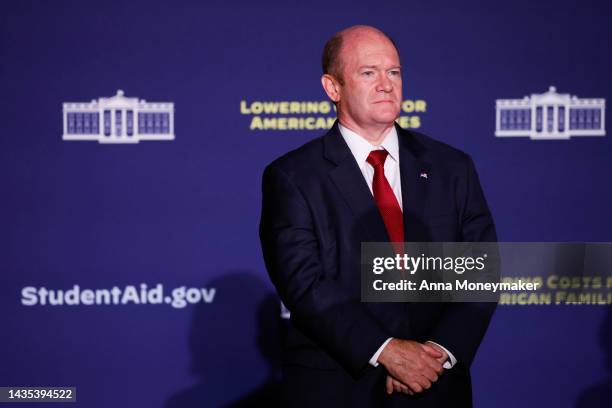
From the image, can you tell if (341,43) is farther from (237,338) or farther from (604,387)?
(604,387)

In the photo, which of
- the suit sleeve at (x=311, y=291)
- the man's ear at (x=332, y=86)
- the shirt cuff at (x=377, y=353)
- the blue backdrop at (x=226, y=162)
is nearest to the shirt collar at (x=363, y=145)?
the man's ear at (x=332, y=86)

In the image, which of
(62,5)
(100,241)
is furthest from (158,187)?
(62,5)

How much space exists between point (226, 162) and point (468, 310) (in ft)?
6.92

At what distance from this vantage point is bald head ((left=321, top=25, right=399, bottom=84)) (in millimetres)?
2203

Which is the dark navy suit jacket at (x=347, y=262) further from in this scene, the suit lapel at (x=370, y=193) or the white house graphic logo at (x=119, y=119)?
the white house graphic logo at (x=119, y=119)

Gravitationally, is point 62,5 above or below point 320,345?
above

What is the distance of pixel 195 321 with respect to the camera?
4047 mm

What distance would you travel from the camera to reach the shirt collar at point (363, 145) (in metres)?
2.22

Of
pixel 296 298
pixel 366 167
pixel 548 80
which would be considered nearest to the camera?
pixel 296 298

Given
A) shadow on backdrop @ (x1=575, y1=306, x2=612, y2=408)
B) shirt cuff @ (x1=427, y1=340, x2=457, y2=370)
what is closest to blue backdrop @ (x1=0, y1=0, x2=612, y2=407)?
shadow on backdrop @ (x1=575, y1=306, x2=612, y2=408)

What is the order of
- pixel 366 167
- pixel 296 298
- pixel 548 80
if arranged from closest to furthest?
pixel 296 298
pixel 366 167
pixel 548 80

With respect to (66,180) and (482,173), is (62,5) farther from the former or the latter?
(482,173)

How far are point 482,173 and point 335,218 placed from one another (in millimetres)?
2070

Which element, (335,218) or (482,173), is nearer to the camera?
(335,218)
